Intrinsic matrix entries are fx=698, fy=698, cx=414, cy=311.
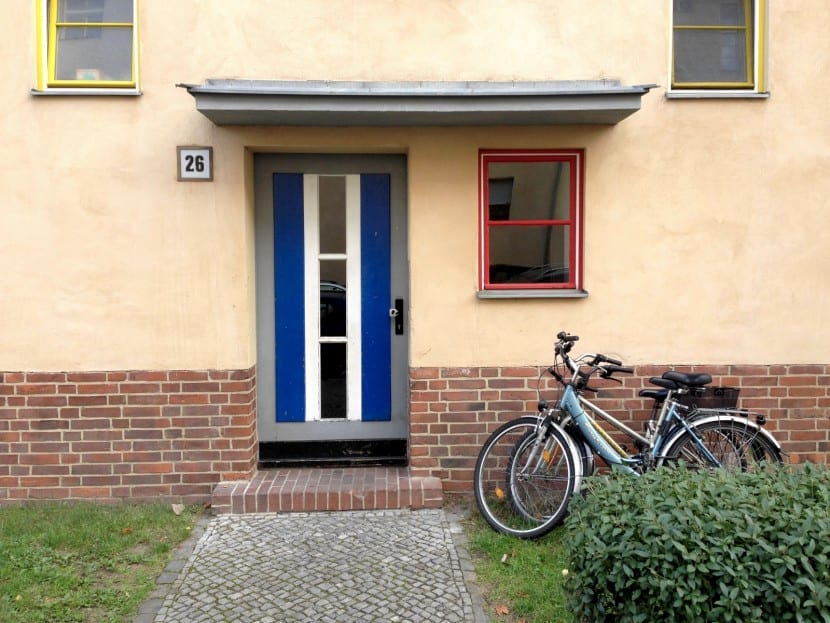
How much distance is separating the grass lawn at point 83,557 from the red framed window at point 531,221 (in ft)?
9.34

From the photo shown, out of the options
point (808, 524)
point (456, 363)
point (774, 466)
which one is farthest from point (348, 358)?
point (808, 524)

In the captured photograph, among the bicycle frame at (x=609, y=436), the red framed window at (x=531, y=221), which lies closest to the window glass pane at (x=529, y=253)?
the red framed window at (x=531, y=221)

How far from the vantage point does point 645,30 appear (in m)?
5.01

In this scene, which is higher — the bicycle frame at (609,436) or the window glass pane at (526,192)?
the window glass pane at (526,192)

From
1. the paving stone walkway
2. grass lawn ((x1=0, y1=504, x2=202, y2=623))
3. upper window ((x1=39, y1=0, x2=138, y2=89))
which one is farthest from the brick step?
upper window ((x1=39, y1=0, x2=138, y2=89))

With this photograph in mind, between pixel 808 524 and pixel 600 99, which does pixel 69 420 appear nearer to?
pixel 600 99

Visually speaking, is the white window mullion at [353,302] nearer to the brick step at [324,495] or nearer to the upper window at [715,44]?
the brick step at [324,495]

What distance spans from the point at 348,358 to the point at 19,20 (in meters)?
3.33

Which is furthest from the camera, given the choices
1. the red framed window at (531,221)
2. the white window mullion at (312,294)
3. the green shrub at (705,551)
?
the white window mullion at (312,294)

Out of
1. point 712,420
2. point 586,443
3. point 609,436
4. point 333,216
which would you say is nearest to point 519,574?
point 586,443

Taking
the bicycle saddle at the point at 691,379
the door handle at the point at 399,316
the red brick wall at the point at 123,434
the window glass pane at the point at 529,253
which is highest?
the window glass pane at the point at 529,253

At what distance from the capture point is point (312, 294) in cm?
541

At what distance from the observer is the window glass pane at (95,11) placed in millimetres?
5012

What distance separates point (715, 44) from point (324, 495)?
436cm
